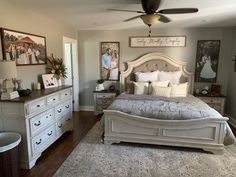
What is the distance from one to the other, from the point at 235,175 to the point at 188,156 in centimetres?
65

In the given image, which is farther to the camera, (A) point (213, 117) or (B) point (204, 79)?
(B) point (204, 79)

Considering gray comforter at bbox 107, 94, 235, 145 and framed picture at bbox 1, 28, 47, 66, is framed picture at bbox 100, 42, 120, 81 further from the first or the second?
framed picture at bbox 1, 28, 47, 66

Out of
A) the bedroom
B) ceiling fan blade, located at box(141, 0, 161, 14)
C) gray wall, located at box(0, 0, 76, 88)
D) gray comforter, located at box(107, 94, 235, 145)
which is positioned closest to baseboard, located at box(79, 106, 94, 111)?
the bedroom

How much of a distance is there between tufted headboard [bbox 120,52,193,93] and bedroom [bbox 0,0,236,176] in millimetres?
167

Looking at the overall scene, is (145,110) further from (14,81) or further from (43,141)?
(14,81)

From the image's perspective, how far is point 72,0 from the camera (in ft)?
8.46

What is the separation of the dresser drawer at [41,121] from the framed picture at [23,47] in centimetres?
94

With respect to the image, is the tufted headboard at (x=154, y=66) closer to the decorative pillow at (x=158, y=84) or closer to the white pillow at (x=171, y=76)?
the white pillow at (x=171, y=76)

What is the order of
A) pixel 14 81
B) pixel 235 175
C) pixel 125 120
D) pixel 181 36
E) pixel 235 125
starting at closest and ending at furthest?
1. pixel 235 175
2. pixel 14 81
3. pixel 125 120
4. pixel 235 125
5. pixel 181 36

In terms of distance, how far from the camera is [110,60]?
5148 millimetres

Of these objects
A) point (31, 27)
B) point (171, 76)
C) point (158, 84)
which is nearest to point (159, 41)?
point (171, 76)

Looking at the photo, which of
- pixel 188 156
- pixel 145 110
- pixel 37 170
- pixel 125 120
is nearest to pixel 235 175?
pixel 188 156

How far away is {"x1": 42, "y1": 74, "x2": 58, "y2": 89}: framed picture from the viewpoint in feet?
11.4

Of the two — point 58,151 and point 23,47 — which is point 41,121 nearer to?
point 58,151
